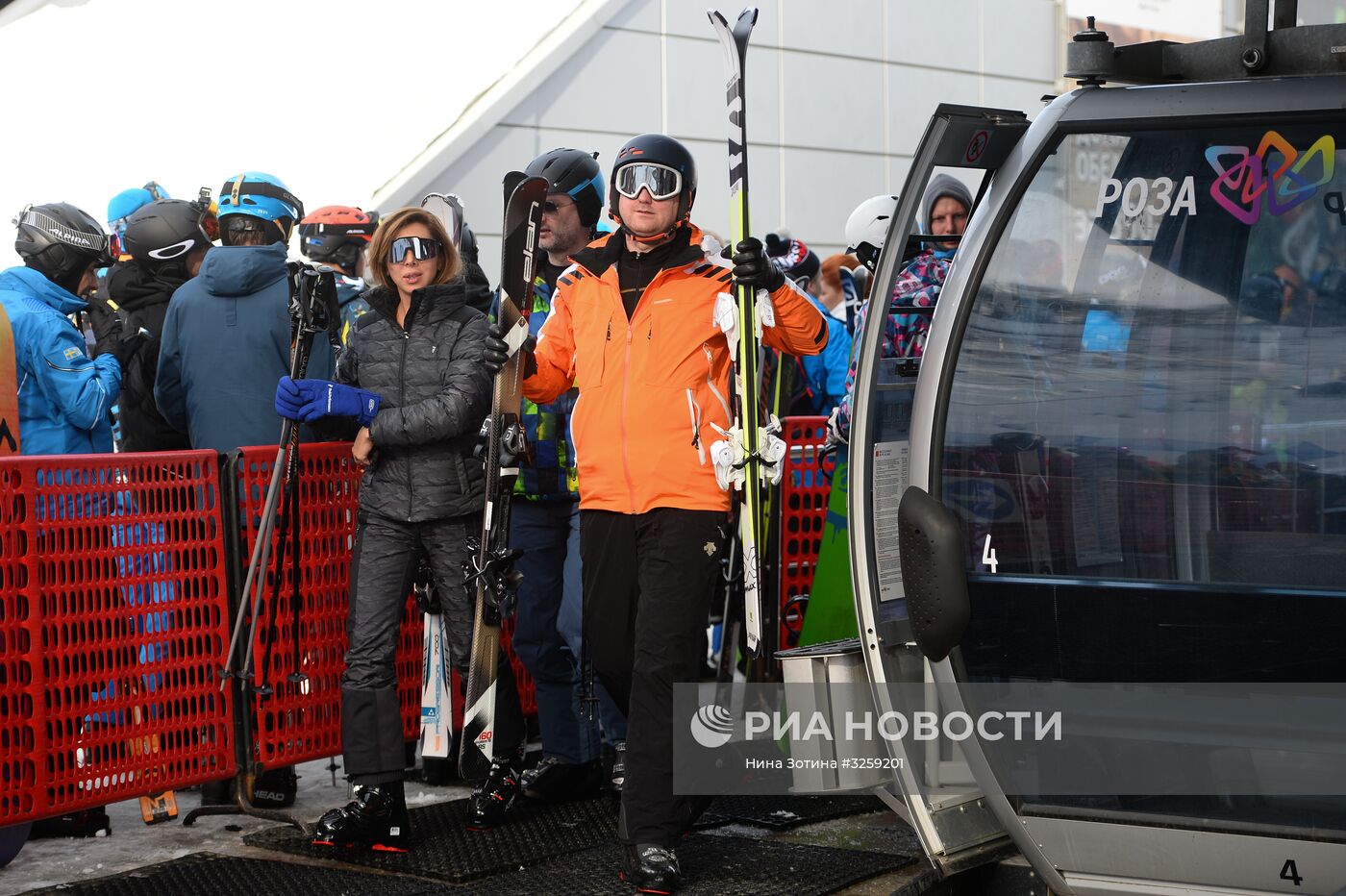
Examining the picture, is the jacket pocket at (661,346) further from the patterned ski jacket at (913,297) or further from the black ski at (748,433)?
the patterned ski jacket at (913,297)

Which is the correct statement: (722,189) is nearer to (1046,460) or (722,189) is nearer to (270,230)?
(270,230)

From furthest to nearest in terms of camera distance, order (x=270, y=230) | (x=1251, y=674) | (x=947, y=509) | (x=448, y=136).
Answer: (x=448, y=136) → (x=270, y=230) → (x=947, y=509) → (x=1251, y=674)

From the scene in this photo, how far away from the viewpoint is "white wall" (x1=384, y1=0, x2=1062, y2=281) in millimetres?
12211

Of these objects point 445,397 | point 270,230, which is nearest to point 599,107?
point 270,230

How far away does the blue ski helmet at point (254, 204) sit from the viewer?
6.03 metres

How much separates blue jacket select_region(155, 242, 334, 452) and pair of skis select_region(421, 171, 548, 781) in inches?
43.4

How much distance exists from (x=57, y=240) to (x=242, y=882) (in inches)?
97.0

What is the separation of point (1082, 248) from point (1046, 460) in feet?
1.57

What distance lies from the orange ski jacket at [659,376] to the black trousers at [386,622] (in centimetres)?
68

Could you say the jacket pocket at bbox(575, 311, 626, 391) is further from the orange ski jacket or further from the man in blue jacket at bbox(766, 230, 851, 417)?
the man in blue jacket at bbox(766, 230, 851, 417)

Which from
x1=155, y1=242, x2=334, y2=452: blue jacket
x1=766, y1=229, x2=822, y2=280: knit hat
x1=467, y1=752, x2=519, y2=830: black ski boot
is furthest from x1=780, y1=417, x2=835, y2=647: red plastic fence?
x1=155, y1=242, x2=334, y2=452: blue jacket

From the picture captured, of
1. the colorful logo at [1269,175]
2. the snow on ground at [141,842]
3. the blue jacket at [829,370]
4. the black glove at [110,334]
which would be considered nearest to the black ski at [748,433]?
the colorful logo at [1269,175]

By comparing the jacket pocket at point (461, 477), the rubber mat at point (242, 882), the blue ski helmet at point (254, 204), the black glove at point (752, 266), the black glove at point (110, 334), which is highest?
the blue ski helmet at point (254, 204)

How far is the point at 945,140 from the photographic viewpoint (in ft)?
11.9
